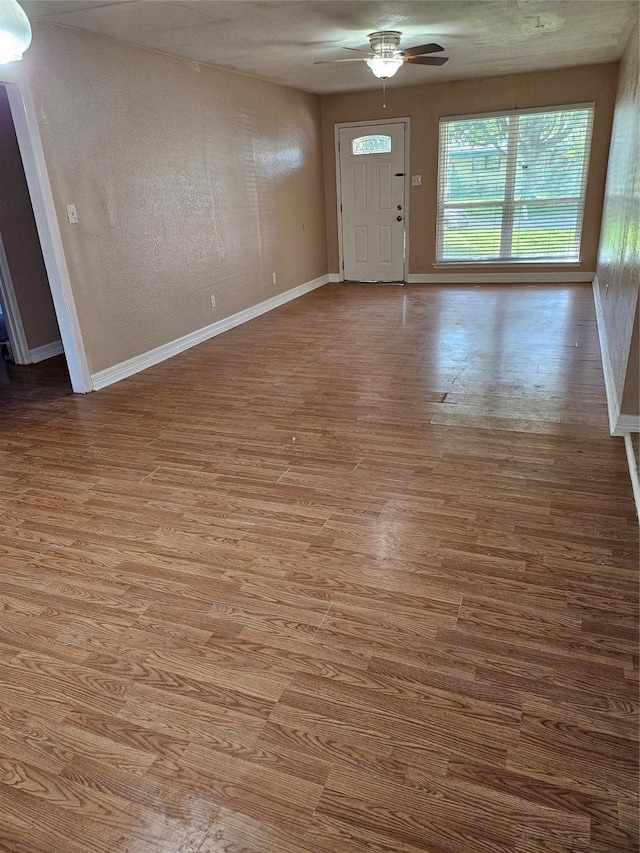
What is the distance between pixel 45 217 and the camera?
396 centimetres

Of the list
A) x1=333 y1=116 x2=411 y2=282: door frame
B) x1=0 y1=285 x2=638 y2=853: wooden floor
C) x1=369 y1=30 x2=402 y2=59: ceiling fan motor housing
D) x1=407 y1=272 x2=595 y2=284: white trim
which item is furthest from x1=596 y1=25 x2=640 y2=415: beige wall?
x1=333 y1=116 x2=411 y2=282: door frame

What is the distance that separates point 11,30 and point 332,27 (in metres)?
2.92

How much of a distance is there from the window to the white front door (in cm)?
60

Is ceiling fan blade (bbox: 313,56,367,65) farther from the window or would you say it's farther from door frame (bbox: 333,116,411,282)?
the window

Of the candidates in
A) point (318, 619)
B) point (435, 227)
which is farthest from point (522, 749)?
point (435, 227)

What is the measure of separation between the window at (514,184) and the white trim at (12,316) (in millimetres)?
5430

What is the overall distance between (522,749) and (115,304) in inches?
166

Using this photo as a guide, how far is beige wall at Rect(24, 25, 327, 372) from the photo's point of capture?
4102mm

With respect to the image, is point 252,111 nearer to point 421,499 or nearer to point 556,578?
point 421,499

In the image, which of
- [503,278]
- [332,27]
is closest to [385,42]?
[332,27]

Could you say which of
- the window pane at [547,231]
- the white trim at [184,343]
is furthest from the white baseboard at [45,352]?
the window pane at [547,231]

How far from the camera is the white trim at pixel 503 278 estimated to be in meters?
7.61

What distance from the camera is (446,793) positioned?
1374mm

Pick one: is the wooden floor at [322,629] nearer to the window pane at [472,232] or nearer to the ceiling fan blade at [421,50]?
the ceiling fan blade at [421,50]
